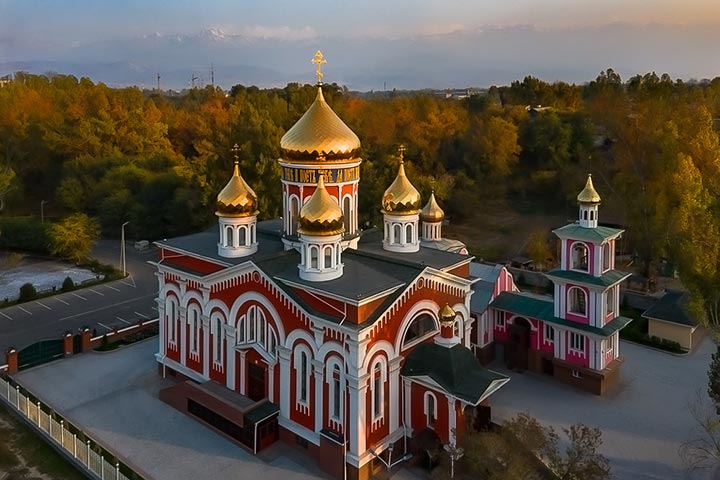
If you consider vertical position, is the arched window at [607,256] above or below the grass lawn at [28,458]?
above

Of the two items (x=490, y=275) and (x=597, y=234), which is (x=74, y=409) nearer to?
(x=490, y=275)

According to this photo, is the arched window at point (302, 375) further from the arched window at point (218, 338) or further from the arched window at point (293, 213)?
the arched window at point (293, 213)

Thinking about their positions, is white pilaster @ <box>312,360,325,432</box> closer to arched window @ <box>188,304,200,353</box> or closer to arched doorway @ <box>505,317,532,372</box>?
arched window @ <box>188,304,200,353</box>

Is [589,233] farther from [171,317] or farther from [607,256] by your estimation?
[171,317]

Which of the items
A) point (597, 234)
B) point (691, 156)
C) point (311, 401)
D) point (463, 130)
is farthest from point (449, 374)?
point (463, 130)

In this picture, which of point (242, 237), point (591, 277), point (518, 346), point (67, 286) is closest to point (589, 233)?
point (591, 277)

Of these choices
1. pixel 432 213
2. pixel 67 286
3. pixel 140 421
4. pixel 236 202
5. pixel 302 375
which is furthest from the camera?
pixel 67 286

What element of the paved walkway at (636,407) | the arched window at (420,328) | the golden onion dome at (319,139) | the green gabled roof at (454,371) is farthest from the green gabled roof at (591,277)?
the golden onion dome at (319,139)
